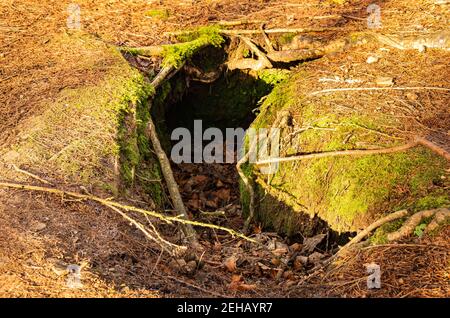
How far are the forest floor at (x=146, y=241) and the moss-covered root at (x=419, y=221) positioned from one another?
2.9 inches

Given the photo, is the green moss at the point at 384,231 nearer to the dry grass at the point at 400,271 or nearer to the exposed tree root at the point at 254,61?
the dry grass at the point at 400,271

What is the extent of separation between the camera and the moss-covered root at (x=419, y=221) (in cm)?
415

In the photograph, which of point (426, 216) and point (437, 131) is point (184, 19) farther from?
point (426, 216)

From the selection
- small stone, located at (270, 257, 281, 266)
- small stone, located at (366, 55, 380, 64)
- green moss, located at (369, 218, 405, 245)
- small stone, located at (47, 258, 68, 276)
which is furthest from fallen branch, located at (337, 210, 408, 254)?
small stone, located at (366, 55, 380, 64)

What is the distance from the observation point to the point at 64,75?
624cm

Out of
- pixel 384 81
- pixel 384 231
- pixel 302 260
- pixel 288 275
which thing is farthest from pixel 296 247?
pixel 384 81

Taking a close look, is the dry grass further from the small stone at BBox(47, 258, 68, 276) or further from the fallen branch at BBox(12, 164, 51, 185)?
the fallen branch at BBox(12, 164, 51, 185)

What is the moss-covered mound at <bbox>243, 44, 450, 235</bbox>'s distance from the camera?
192 inches

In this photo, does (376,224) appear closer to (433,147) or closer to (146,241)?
(433,147)

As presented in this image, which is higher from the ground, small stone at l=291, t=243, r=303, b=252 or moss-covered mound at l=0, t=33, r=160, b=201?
moss-covered mound at l=0, t=33, r=160, b=201

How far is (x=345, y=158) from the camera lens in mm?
5414

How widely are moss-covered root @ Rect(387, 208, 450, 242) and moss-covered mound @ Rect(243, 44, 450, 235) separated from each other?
5.0 inches

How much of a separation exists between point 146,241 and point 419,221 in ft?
6.84
